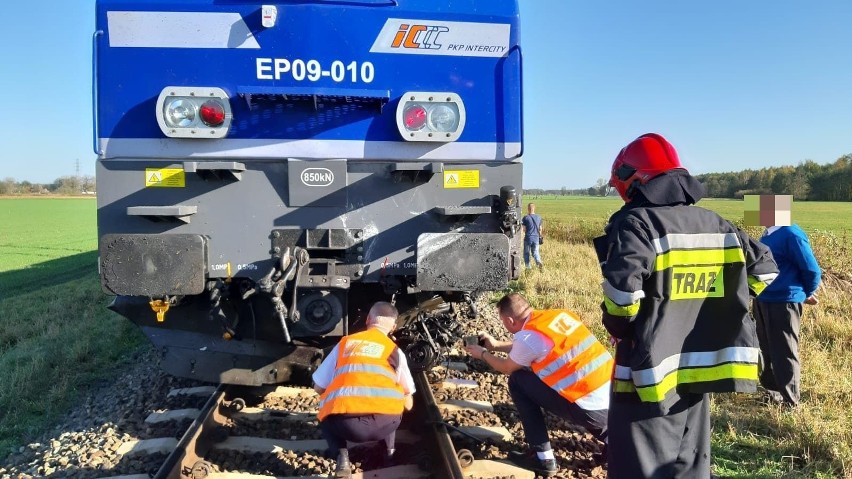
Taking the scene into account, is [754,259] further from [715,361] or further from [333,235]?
[333,235]

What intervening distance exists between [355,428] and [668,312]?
1.83 metres

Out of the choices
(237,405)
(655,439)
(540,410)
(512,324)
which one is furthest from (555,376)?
(237,405)

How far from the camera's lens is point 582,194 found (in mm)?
86688

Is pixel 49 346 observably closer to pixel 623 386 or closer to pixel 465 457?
pixel 465 457

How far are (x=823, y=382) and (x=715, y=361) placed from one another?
11.3 ft

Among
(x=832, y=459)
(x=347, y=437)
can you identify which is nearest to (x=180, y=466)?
(x=347, y=437)

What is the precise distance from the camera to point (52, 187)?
86.0 m

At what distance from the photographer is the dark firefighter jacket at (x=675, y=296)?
2467 mm

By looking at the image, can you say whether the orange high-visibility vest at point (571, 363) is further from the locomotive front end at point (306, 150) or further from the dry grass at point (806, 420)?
the dry grass at point (806, 420)

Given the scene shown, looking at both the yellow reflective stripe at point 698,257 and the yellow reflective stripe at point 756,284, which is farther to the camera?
the yellow reflective stripe at point 756,284

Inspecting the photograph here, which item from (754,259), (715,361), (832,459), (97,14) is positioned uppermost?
(97,14)

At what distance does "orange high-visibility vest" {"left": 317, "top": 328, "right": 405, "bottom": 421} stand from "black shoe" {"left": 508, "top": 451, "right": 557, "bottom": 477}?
81cm

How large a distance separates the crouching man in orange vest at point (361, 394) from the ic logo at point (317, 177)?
37.9 inches

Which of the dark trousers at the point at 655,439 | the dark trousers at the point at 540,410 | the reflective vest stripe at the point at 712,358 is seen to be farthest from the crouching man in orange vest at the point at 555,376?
the reflective vest stripe at the point at 712,358
